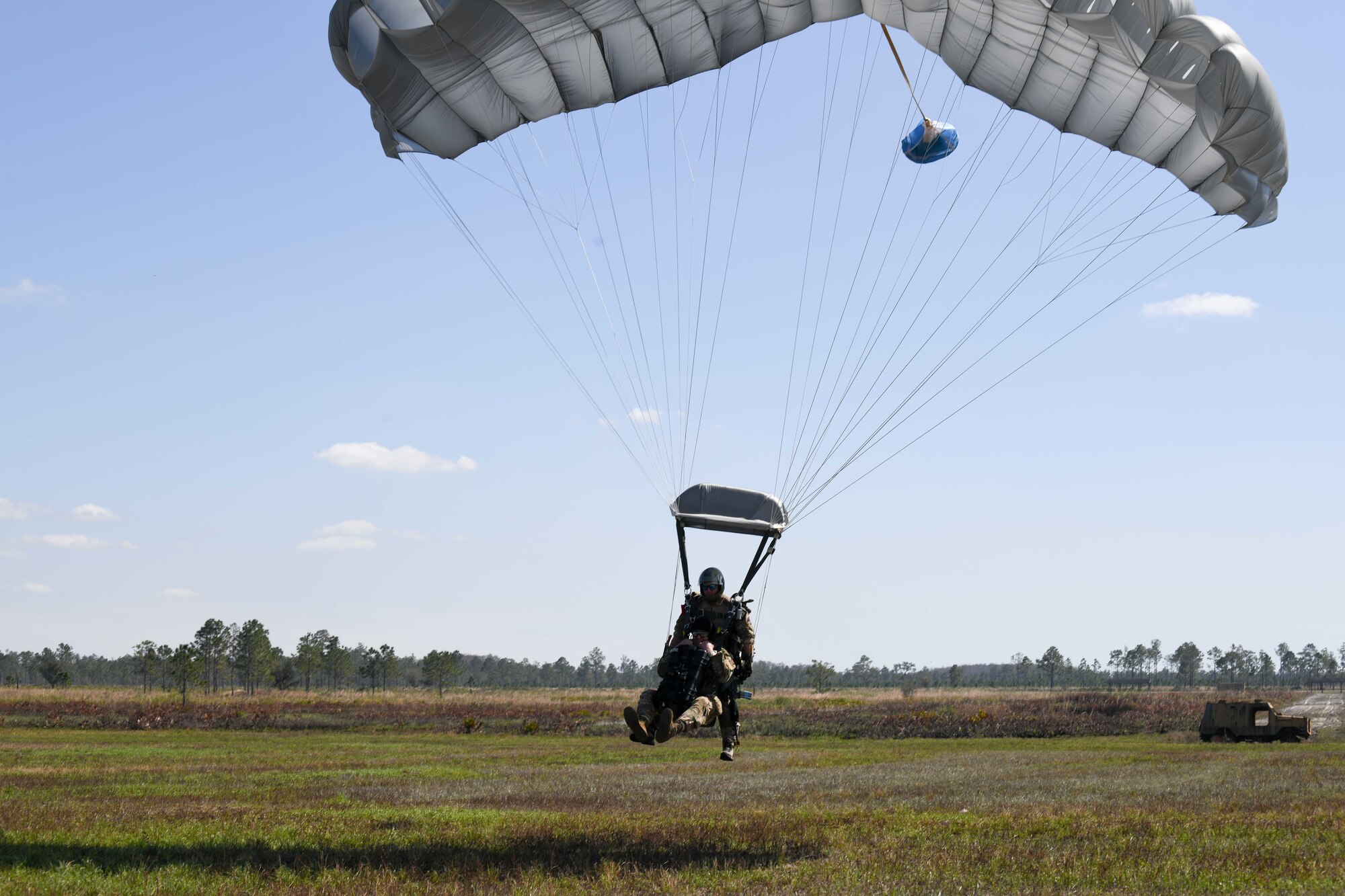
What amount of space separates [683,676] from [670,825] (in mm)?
2893

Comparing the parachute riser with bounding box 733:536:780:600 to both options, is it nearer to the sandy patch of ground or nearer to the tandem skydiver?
the tandem skydiver

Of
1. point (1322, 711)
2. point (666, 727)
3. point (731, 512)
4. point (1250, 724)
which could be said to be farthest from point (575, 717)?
point (1322, 711)

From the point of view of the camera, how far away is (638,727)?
1209 centimetres

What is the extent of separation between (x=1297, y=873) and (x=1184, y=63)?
8.54 meters

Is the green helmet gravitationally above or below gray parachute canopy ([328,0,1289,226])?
below

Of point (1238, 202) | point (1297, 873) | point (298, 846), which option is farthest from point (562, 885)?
point (1238, 202)

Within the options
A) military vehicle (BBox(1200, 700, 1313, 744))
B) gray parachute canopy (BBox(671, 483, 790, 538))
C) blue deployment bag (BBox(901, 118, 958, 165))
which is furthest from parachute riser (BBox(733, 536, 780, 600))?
military vehicle (BBox(1200, 700, 1313, 744))

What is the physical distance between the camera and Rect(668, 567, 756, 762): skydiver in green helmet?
43.6 feet

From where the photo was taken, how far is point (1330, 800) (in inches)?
668

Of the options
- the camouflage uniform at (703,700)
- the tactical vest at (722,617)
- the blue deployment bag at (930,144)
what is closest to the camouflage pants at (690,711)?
the camouflage uniform at (703,700)

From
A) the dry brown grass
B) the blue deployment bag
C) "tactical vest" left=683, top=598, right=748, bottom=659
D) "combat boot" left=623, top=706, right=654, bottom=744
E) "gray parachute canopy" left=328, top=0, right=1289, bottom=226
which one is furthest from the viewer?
the dry brown grass

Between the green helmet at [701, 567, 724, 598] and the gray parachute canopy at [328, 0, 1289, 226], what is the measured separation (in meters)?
6.40

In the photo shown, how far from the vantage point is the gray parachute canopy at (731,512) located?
45.6ft

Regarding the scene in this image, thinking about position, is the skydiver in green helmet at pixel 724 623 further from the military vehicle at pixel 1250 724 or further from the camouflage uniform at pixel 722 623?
the military vehicle at pixel 1250 724
